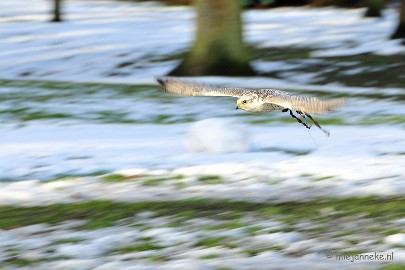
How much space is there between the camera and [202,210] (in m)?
8.48

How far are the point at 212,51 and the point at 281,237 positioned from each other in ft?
40.6

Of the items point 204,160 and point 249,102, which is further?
point 204,160

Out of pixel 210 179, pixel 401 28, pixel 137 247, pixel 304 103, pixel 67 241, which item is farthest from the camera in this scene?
pixel 401 28

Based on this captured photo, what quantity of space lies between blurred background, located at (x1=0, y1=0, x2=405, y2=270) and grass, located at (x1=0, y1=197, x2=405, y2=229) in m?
0.02

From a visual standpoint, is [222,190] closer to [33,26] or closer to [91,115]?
[91,115]

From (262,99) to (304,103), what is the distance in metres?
0.37

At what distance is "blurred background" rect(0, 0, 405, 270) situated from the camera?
7.25 m

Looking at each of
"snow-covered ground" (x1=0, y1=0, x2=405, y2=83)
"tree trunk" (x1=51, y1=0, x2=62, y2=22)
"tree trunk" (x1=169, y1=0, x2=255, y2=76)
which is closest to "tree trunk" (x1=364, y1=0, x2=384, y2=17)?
"snow-covered ground" (x1=0, y1=0, x2=405, y2=83)

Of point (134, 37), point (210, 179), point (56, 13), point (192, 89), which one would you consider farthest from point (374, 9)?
point (192, 89)

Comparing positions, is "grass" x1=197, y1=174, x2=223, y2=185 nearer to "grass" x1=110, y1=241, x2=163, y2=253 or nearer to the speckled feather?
"grass" x1=110, y1=241, x2=163, y2=253

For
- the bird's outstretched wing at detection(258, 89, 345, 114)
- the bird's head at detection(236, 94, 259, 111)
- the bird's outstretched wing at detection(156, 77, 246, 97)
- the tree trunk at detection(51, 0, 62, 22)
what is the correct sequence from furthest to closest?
the tree trunk at detection(51, 0, 62, 22), the bird's outstretched wing at detection(156, 77, 246, 97), the bird's head at detection(236, 94, 259, 111), the bird's outstretched wing at detection(258, 89, 345, 114)

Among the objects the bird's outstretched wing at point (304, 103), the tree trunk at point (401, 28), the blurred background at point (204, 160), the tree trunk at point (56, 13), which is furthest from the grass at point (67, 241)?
the tree trunk at point (56, 13)

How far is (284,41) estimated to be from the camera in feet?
82.1

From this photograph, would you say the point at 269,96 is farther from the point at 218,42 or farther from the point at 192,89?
the point at 218,42
